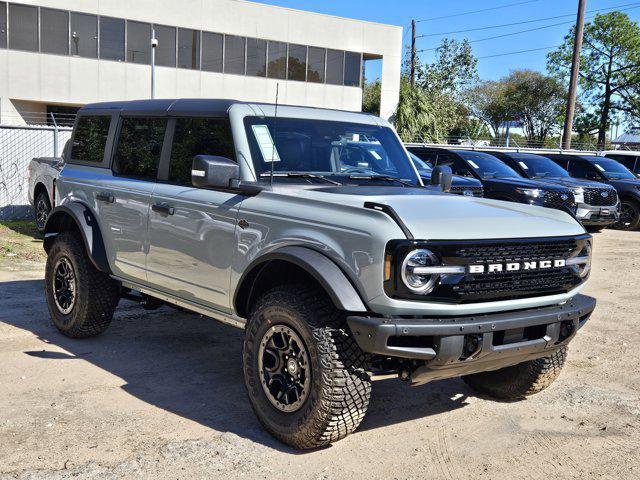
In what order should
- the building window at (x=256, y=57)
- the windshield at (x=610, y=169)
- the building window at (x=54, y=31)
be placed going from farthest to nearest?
1. the building window at (x=256, y=57)
2. the building window at (x=54, y=31)
3. the windshield at (x=610, y=169)

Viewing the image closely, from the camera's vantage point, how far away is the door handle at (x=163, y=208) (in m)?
5.20

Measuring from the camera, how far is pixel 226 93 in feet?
107

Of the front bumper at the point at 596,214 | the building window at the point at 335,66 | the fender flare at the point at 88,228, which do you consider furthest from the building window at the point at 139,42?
the fender flare at the point at 88,228

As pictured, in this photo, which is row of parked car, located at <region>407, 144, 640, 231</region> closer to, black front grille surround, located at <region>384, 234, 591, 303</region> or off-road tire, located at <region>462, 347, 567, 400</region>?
off-road tire, located at <region>462, 347, 567, 400</region>

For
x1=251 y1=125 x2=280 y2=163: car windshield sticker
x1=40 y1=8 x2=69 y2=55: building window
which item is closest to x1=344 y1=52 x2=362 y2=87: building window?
x1=40 y1=8 x2=69 y2=55: building window

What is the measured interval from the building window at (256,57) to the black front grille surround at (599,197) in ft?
70.1

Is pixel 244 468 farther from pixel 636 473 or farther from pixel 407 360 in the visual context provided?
pixel 636 473

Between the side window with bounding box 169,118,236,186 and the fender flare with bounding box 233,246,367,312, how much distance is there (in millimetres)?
1039

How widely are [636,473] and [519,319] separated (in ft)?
3.61

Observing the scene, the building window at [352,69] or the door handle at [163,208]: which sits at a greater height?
the building window at [352,69]

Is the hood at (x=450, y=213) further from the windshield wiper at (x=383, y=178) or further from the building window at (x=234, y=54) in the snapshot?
the building window at (x=234, y=54)

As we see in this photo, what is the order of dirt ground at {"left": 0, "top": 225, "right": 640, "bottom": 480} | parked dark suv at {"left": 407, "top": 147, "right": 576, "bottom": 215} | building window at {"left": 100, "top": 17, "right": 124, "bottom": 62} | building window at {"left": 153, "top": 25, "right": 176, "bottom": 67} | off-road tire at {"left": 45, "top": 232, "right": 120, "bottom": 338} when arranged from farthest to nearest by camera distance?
building window at {"left": 153, "top": 25, "right": 176, "bottom": 67} < building window at {"left": 100, "top": 17, "right": 124, "bottom": 62} < parked dark suv at {"left": 407, "top": 147, "right": 576, "bottom": 215} < off-road tire at {"left": 45, "top": 232, "right": 120, "bottom": 338} < dirt ground at {"left": 0, "top": 225, "right": 640, "bottom": 480}

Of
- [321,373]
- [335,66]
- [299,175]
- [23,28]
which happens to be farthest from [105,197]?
[335,66]

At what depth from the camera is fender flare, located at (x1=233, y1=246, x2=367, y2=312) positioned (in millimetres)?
3857
